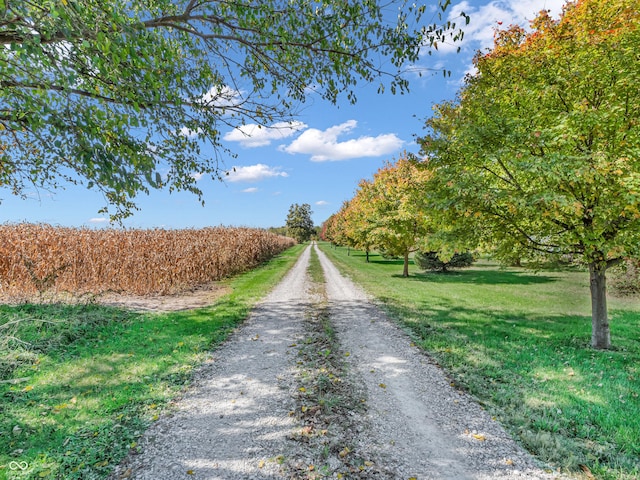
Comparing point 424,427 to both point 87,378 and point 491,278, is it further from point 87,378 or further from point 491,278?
point 491,278

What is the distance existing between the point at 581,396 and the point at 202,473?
18.3 ft

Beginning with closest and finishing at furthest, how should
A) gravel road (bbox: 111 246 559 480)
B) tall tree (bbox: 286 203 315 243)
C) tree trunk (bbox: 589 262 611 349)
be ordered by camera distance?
gravel road (bbox: 111 246 559 480), tree trunk (bbox: 589 262 611 349), tall tree (bbox: 286 203 315 243)

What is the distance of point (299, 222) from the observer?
97375 millimetres

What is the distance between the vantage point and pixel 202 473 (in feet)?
10.8

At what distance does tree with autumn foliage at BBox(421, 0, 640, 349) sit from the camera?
586cm

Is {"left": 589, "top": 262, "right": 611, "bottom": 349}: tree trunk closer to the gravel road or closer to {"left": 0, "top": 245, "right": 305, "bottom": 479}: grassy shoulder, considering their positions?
the gravel road

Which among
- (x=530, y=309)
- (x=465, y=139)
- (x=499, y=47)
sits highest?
(x=499, y=47)

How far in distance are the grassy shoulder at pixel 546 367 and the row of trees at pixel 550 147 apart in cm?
167

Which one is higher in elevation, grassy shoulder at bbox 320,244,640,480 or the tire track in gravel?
the tire track in gravel

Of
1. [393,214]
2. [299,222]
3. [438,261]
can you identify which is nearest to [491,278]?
[438,261]

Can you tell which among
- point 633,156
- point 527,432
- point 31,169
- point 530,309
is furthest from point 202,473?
point 530,309

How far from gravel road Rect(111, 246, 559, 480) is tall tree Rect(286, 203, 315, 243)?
88781 millimetres

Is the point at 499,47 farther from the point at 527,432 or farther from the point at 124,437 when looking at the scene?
the point at 124,437

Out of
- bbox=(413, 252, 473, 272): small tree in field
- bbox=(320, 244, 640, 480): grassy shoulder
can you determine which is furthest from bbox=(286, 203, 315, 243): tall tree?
bbox=(320, 244, 640, 480): grassy shoulder
